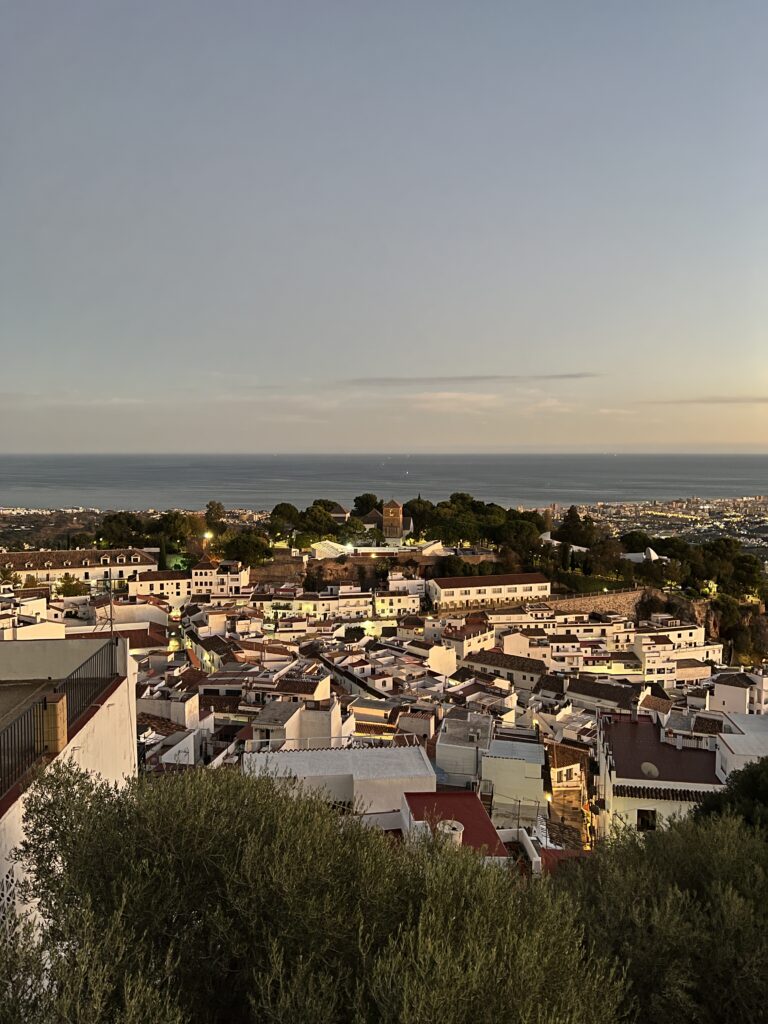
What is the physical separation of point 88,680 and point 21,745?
1.20 metres

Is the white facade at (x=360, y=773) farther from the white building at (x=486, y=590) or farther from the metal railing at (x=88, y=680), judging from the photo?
the white building at (x=486, y=590)

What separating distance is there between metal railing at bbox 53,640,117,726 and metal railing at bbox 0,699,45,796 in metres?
0.23

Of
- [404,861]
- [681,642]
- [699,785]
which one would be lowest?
[681,642]

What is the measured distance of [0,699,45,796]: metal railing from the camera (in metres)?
3.66

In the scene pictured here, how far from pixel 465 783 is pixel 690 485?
15111cm

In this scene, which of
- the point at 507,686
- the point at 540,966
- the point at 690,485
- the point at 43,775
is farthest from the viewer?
Answer: the point at 690,485

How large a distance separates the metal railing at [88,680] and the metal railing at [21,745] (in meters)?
0.23

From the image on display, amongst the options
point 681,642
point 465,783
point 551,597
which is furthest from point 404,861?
point 551,597

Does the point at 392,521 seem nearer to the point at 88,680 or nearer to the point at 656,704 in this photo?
the point at 656,704

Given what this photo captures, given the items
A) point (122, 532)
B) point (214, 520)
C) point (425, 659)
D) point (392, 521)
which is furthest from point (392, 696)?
point (214, 520)

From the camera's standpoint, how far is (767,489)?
5384 inches

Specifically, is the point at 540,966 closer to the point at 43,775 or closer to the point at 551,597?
the point at 43,775

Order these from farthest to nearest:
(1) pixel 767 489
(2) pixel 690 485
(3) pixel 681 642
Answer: (2) pixel 690 485 < (1) pixel 767 489 < (3) pixel 681 642

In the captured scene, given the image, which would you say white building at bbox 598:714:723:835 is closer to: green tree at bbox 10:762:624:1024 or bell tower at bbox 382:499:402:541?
green tree at bbox 10:762:624:1024
